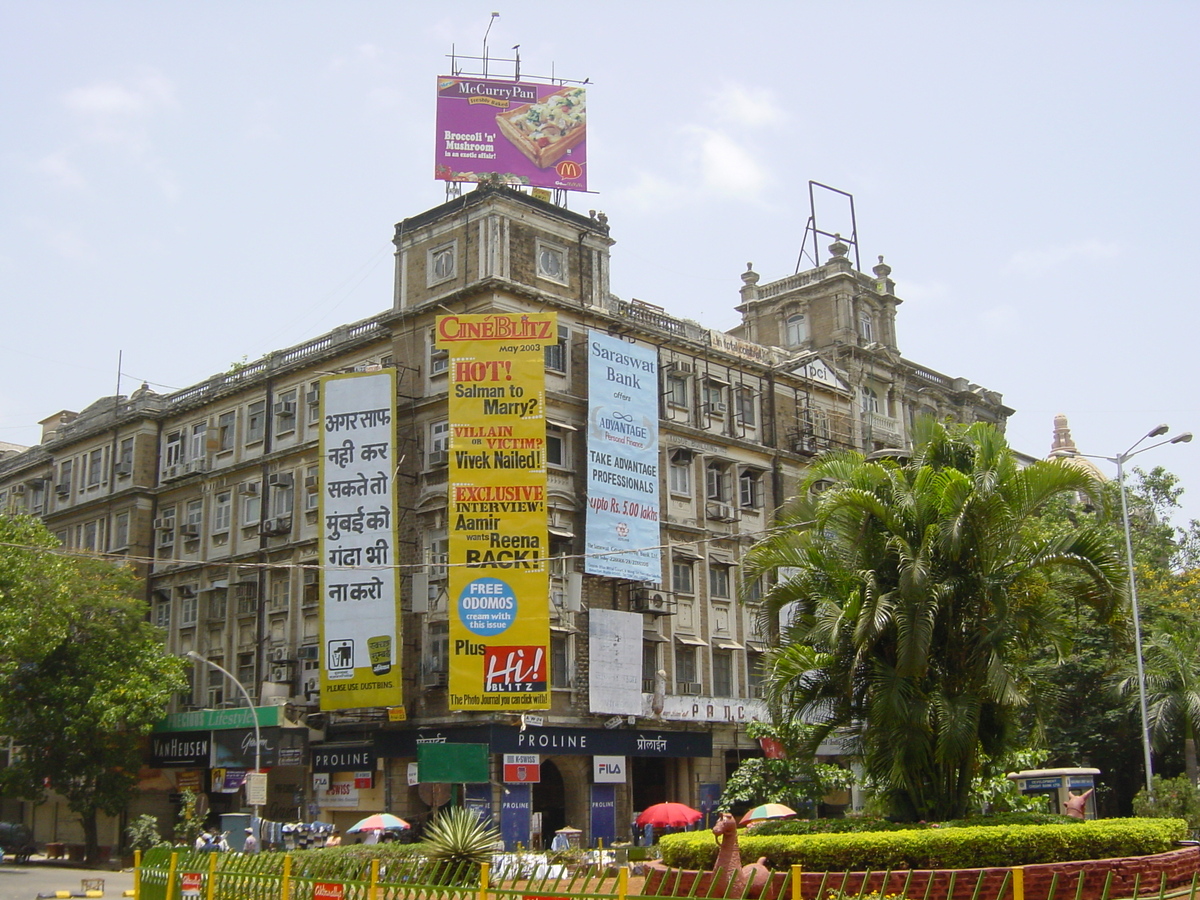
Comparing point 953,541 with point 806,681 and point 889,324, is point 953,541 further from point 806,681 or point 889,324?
point 889,324

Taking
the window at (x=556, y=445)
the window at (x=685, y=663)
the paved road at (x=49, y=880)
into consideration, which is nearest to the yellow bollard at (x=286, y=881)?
the paved road at (x=49, y=880)

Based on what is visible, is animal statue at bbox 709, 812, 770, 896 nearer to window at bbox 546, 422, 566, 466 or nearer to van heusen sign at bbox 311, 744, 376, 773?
window at bbox 546, 422, 566, 466

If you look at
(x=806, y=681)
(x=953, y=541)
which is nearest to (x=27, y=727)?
(x=806, y=681)

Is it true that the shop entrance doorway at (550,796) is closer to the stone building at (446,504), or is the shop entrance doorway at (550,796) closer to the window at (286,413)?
the stone building at (446,504)

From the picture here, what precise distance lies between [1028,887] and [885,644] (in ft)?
16.9

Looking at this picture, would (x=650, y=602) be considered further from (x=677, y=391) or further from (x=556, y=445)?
(x=677, y=391)

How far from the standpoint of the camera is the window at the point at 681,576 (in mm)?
41906

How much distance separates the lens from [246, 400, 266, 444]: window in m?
46.2

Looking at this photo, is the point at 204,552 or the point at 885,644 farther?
the point at 204,552

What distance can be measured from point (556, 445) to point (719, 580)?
8.47 metres

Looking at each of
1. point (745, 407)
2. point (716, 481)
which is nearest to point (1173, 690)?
point (716, 481)

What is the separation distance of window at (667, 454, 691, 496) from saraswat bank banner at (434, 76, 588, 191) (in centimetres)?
932

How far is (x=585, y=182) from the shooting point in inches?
1660

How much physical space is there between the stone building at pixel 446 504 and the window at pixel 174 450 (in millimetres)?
95
